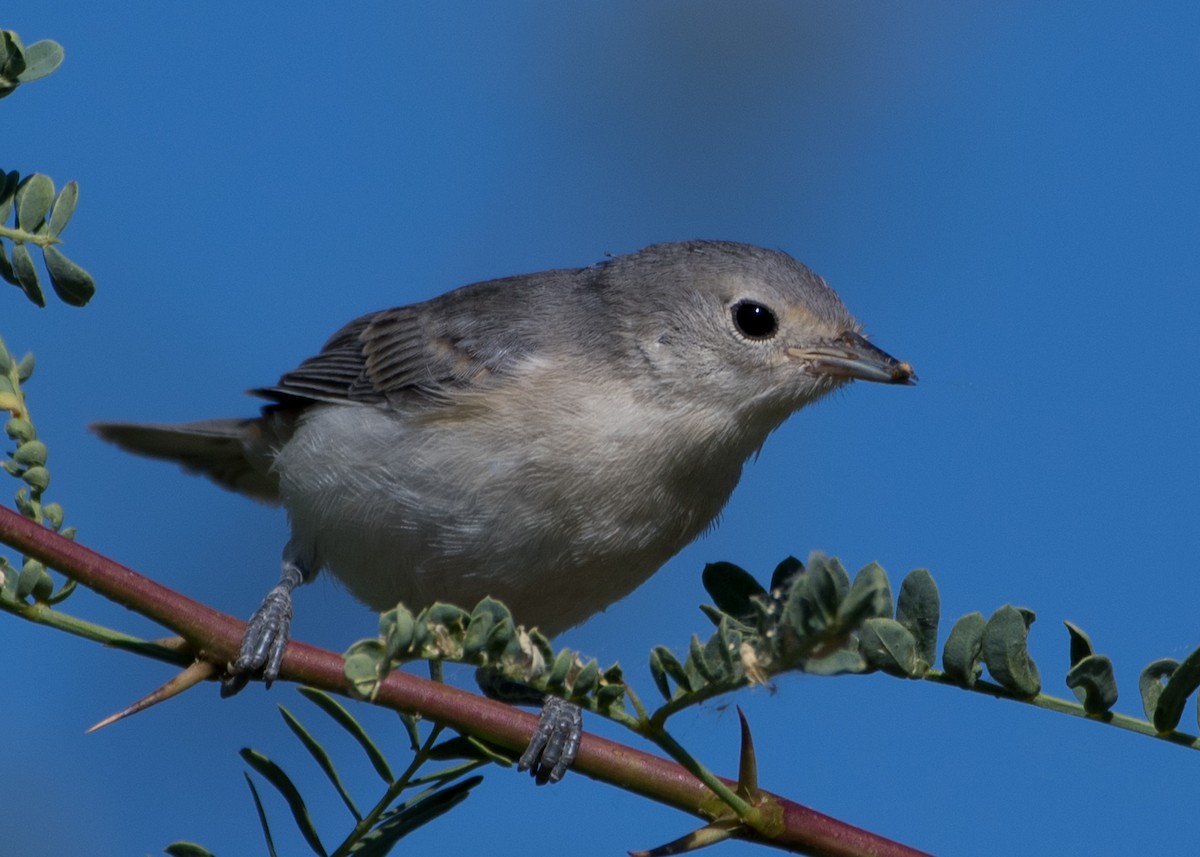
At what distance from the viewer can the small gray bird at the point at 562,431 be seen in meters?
3.70

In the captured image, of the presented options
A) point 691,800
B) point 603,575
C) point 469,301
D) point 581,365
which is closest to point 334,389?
point 469,301

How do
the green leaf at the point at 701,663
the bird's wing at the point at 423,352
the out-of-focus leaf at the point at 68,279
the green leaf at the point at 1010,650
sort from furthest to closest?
the bird's wing at the point at 423,352 → the out-of-focus leaf at the point at 68,279 → the green leaf at the point at 1010,650 → the green leaf at the point at 701,663

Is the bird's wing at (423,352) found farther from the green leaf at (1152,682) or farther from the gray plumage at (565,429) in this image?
the green leaf at (1152,682)

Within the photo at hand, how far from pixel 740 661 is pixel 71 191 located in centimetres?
141

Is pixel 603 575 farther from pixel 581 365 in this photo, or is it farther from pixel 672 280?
pixel 672 280

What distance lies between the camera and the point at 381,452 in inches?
158

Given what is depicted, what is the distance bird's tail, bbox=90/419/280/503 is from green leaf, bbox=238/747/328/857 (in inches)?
104

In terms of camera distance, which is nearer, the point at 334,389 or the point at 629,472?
the point at 629,472

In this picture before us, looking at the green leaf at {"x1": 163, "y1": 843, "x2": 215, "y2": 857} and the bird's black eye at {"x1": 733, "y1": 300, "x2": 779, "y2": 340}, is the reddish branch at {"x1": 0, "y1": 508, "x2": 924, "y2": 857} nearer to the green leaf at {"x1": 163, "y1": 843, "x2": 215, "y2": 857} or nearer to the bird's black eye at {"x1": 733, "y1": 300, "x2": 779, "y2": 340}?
the green leaf at {"x1": 163, "y1": 843, "x2": 215, "y2": 857}

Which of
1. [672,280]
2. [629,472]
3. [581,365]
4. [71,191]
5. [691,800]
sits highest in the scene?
[672,280]

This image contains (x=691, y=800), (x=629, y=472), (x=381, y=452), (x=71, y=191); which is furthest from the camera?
(x=381, y=452)

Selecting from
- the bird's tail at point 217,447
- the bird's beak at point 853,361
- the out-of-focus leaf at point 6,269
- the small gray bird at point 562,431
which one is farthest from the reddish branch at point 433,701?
the bird's tail at point 217,447

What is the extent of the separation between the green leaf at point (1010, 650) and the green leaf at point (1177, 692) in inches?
6.7

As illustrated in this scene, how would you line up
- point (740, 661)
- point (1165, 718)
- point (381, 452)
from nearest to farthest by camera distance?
point (740, 661)
point (1165, 718)
point (381, 452)
